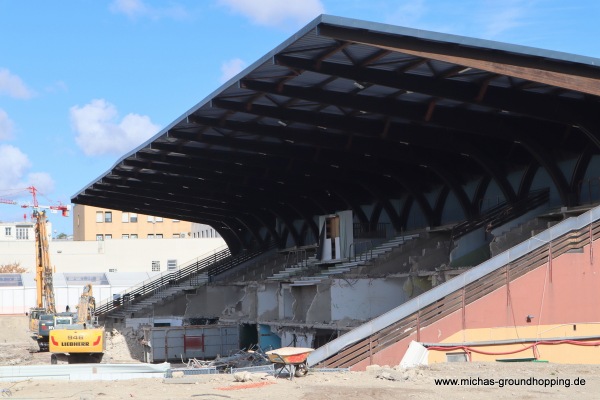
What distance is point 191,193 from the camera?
62.7 m

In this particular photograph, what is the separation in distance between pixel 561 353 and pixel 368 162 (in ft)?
70.7

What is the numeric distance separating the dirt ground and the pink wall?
4036mm

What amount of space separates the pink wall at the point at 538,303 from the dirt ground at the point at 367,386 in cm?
404

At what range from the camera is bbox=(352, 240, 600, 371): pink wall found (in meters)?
27.8

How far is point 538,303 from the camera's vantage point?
93.5 feet

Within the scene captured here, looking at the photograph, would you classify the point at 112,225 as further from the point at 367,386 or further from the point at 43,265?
the point at 367,386

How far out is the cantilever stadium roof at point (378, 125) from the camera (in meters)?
28.2

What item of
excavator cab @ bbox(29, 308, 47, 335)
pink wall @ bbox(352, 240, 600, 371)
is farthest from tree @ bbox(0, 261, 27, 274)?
pink wall @ bbox(352, 240, 600, 371)

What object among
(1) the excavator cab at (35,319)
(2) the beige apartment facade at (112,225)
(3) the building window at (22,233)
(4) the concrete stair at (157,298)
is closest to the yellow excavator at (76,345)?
(1) the excavator cab at (35,319)

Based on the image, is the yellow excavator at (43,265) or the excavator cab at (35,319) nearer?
the excavator cab at (35,319)

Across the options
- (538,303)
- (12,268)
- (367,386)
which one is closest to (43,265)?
(538,303)

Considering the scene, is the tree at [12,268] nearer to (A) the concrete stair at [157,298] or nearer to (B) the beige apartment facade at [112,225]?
(B) the beige apartment facade at [112,225]

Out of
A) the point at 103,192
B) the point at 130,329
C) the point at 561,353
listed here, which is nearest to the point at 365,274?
the point at 561,353

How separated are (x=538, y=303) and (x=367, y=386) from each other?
1047 centimetres
